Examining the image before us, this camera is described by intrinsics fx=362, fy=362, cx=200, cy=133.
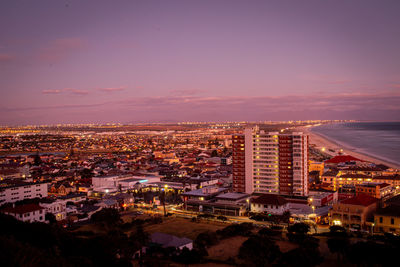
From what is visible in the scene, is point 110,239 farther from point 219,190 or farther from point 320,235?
point 219,190

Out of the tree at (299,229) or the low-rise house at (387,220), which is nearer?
the tree at (299,229)

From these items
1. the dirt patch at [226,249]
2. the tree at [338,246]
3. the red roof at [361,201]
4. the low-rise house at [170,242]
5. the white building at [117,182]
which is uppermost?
the red roof at [361,201]

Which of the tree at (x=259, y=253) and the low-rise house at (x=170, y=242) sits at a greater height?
the tree at (x=259, y=253)

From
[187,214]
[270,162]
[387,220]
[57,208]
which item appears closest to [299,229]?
[387,220]

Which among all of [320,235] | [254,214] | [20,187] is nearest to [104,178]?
[20,187]

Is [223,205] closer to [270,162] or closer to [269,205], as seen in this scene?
[269,205]

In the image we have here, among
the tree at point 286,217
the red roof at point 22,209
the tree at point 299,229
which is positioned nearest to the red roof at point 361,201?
the tree at point 286,217

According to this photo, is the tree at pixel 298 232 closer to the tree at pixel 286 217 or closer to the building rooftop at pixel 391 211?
the tree at pixel 286 217
